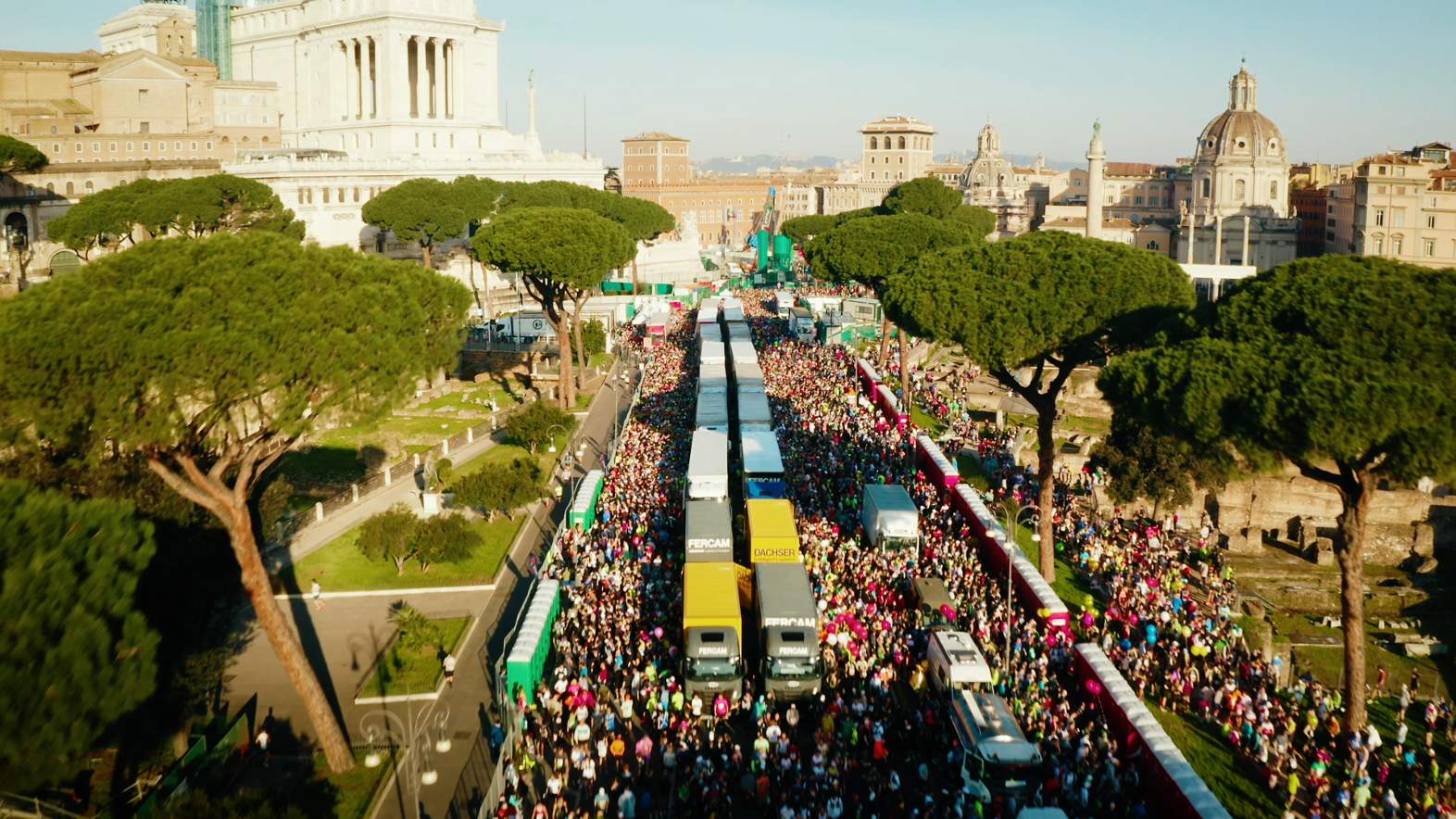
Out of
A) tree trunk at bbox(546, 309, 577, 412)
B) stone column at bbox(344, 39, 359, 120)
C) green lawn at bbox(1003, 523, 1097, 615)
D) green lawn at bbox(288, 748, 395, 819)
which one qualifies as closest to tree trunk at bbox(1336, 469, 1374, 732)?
green lawn at bbox(1003, 523, 1097, 615)

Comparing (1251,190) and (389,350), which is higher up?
(1251,190)

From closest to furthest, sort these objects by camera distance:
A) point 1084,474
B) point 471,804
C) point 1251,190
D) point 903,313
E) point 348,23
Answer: point 471,804 → point 903,313 → point 1084,474 → point 348,23 → point 1251,190

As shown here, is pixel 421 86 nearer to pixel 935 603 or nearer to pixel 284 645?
pixel 935 603

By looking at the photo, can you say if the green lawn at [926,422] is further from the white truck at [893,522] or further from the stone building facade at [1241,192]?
the stone building facade at [1241,192]

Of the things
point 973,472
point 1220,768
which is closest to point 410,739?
point 1220,768

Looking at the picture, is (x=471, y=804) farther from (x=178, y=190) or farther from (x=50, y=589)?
(x=178, y=190)

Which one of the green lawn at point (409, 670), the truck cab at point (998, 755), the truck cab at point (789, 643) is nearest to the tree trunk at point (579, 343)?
the green lawn at point (409, 670)

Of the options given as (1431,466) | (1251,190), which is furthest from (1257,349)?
(1251,190)
